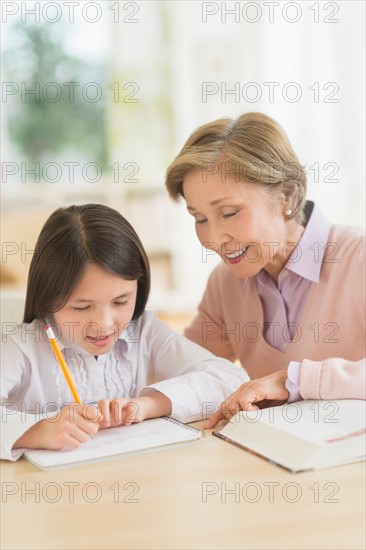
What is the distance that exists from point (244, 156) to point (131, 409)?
63 centimetres

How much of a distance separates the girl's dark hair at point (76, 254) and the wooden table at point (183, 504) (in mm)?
390

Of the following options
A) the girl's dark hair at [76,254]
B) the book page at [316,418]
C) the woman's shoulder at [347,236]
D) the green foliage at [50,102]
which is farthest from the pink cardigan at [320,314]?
the green foliage at [50,102]

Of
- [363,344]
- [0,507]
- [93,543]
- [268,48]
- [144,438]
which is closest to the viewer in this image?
[93,543]

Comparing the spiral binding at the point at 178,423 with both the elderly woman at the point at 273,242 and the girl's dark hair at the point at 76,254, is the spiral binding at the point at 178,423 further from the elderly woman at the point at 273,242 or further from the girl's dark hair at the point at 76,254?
the elderly woman at the point at 273,242

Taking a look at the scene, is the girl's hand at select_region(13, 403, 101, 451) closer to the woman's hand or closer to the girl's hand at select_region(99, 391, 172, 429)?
the girl's hand at select_region(99, 391, 172, 429)

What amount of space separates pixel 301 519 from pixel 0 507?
15.2 inches

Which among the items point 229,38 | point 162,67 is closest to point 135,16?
point 162,67

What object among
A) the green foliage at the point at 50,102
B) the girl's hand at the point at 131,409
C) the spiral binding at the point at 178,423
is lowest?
the spiral binding at the point at 178,423

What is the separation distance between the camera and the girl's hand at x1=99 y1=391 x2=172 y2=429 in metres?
1.32

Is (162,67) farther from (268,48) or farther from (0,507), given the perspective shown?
(0,507)

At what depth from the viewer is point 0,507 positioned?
Result: 104 cm

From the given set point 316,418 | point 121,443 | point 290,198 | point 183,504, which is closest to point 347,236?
point 290,198

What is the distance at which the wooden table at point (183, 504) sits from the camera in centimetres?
91

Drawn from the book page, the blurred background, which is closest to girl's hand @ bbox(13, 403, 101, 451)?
the book page
